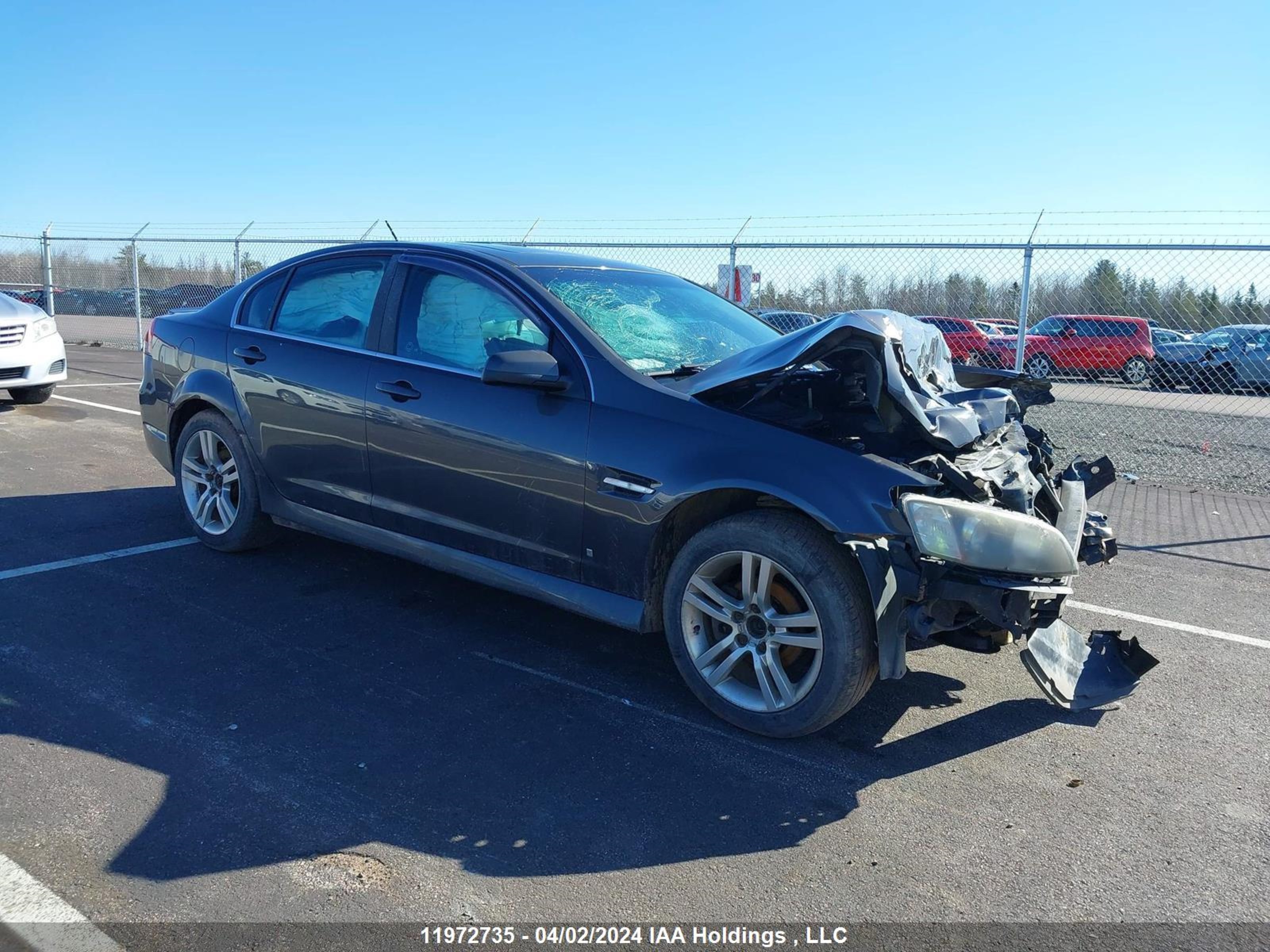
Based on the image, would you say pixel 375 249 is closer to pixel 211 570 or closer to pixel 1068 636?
pixel 211 570

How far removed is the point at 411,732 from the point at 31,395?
957 centimetres

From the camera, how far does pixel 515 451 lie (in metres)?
4.13

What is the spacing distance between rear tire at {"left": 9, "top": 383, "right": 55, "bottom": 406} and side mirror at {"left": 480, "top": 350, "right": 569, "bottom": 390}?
899cm

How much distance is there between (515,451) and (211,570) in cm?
222

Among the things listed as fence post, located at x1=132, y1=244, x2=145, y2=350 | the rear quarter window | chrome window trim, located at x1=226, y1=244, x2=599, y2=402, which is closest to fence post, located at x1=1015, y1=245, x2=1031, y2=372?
chrome window trim, located at x1=226, y1=244, x2=599, y2=402

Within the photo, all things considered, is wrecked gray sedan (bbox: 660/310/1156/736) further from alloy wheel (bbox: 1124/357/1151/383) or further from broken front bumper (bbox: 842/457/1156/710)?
alloy wheel (bbox: 1124/357/1151/383)

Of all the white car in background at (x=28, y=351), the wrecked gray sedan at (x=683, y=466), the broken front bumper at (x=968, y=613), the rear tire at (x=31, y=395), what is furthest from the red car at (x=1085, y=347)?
the rear tire at (x=31, y=395)

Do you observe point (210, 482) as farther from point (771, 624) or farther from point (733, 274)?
point (733, 274)

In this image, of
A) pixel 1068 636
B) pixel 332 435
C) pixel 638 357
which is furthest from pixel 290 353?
pixel 1068 636

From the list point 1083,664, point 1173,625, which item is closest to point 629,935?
point 1083,664

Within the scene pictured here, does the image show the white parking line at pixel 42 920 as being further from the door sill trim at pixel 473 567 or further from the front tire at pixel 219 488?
the front tire at pixel 219 488

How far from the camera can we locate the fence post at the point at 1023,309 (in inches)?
356

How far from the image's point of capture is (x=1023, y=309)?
923cm

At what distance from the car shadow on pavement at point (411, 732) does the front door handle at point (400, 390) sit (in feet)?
3.46
